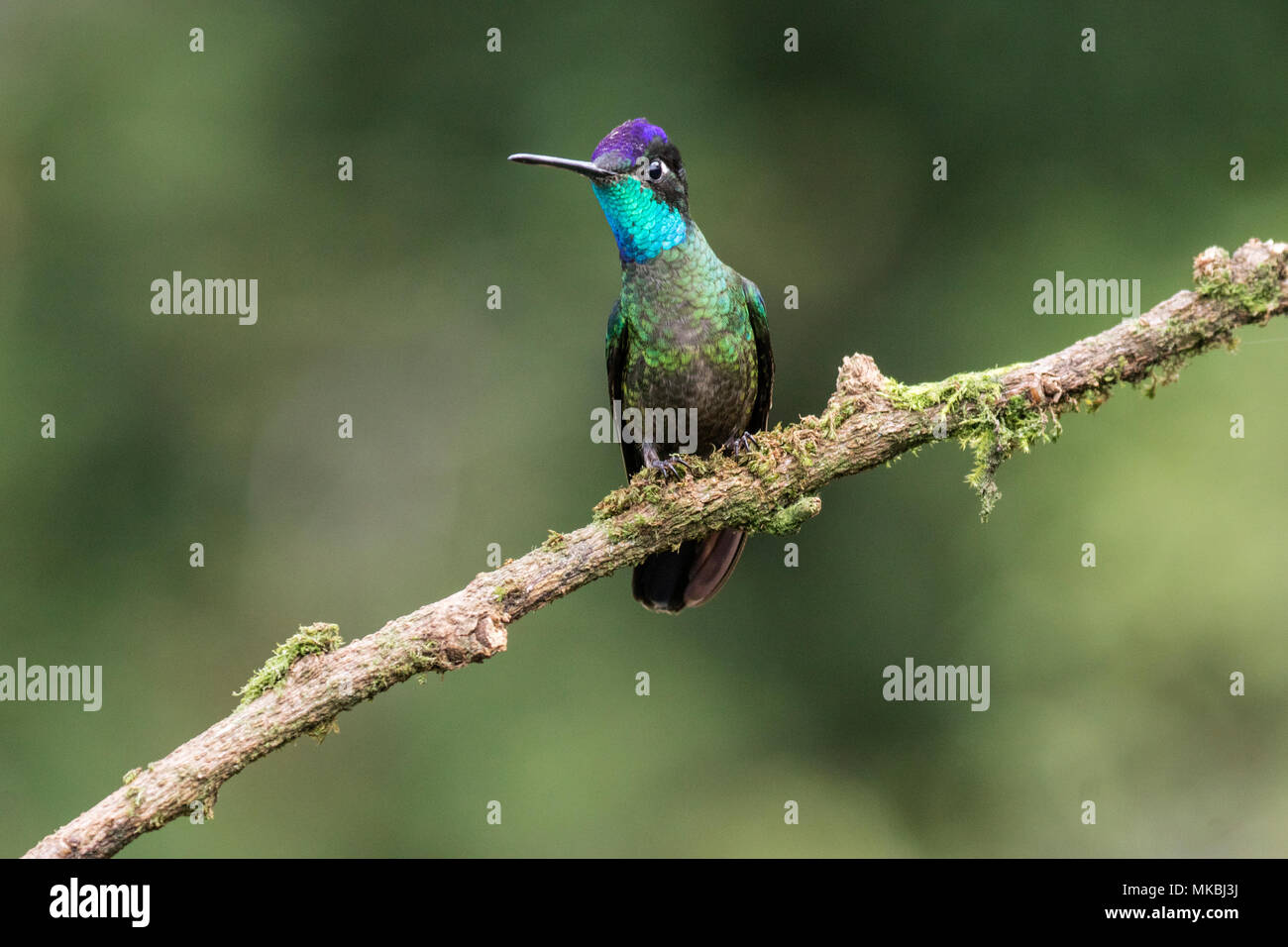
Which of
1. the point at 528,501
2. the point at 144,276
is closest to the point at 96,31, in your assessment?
the point at 144,276

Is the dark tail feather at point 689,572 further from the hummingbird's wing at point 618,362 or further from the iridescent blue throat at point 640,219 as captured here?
the iridescent blue throat at point 640,219

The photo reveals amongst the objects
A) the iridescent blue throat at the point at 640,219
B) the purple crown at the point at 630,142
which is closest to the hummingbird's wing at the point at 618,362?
the iridescent blue throat at the point at 640,219

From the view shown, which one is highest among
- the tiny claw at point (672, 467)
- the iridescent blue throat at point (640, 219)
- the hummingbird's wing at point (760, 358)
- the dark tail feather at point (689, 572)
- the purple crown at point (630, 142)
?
the purple crown at point (630, 142)

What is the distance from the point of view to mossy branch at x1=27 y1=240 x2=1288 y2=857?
290 cm

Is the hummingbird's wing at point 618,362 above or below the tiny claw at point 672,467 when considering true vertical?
above

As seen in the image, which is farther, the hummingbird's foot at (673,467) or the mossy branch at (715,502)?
the hummingbird's foot at (673,467)

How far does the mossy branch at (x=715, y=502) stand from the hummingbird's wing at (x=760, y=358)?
0.94m

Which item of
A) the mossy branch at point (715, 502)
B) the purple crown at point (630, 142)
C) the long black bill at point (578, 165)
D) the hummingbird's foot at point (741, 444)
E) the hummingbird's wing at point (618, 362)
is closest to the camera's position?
the mossy branch at point (715, 502)

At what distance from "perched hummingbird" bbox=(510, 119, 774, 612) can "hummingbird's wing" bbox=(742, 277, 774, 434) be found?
0.51ft

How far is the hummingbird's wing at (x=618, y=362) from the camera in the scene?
4.42m

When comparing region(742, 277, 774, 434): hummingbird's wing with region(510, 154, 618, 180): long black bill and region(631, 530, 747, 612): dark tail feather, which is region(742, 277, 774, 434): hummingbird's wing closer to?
region(631, 530, 747, 612): dark tail feather

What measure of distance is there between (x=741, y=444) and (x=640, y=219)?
82 centimetres

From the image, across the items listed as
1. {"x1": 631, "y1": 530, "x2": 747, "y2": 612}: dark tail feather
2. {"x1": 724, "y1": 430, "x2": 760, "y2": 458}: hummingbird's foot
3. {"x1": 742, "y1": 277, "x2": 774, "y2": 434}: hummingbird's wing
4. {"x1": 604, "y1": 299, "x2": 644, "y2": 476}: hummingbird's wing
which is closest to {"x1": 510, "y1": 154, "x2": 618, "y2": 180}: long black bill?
{"x1": 604, "y1": 299, "x2": 644, "y2": 476}: hummingbird's wing

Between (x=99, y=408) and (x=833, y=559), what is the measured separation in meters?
4.41
